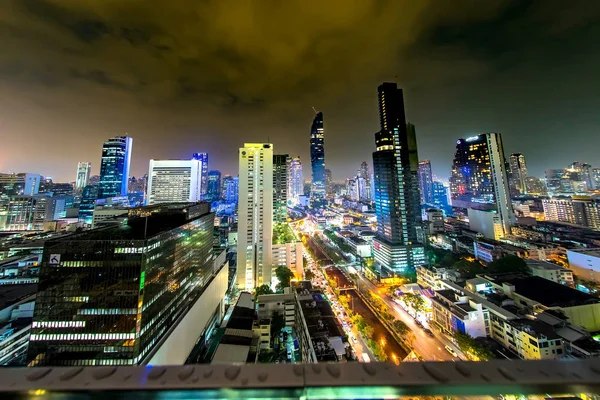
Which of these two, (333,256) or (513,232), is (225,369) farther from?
(513,232)

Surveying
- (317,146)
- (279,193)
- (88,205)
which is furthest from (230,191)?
(279,193)

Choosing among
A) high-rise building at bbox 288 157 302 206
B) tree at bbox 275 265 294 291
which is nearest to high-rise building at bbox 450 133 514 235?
tree at bbox 275 265 294 291

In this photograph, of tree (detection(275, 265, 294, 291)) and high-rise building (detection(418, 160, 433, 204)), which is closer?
tree (detection(275, 265, 294, 291))

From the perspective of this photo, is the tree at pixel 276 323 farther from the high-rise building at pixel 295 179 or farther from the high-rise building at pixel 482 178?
the high-rise building at pixel 295 179

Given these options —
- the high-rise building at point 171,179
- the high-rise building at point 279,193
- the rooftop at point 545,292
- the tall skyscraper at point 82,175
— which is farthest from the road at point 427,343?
the tall skyscraper at point 82,175

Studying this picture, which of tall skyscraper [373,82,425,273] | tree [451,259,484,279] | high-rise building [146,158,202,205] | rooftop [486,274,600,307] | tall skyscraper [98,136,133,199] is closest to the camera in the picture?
rooftop [486,274,600,307]

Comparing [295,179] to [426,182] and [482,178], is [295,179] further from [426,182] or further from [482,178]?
[482,178]

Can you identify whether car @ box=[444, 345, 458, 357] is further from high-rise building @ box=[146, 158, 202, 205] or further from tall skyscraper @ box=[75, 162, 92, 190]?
tall skyscraper @ box=[75, 162, 92, 190]
